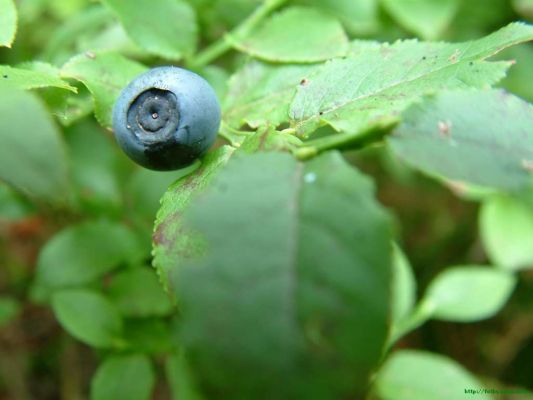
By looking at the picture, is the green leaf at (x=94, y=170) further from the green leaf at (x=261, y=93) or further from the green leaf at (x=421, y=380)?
the green leaf at (x=421, y=380)

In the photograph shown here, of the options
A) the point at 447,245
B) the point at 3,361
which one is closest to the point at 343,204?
the point at 3,361

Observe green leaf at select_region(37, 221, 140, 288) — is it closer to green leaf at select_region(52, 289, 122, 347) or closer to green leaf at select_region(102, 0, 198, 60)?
green leaf at select_region(52, 289, 122, 347)

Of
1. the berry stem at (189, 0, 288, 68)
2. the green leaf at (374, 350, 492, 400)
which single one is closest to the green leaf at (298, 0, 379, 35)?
the berry stem at (189, 0, 288, 68)

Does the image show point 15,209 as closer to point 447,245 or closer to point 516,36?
point 516,36

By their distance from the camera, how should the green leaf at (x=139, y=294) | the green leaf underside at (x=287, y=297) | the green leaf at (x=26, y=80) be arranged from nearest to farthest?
the green leaf underside at (x=287, y=297) < the green leaf at (x=26, y=80) < the green leaf at (x=139, y=294)

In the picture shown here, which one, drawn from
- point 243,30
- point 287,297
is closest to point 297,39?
point 243,30

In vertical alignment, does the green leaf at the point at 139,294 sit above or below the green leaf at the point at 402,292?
above

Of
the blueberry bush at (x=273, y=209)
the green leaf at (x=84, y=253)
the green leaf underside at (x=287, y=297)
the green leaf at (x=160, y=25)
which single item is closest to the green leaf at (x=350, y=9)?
the blueberry bush at (x=273, y=209)
